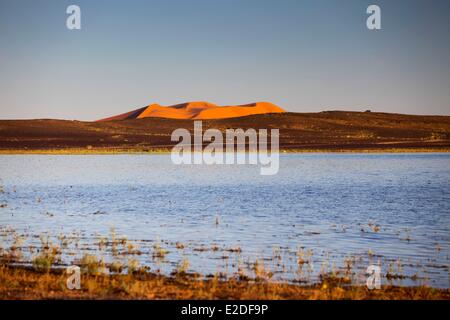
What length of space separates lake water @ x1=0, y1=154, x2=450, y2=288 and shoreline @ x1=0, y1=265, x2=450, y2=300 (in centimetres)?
121

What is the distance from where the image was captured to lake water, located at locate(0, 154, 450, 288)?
16.8m

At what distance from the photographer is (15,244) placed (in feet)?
64.0

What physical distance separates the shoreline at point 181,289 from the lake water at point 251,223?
1.21 meters

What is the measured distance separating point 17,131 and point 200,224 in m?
116

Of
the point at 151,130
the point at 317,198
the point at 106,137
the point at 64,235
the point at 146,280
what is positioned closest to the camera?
the point at 146,280

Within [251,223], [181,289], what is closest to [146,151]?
[251,223]

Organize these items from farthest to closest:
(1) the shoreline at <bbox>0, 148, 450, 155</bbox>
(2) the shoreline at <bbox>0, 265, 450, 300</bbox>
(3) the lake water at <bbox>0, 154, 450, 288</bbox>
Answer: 1. (1) the shoreline at <bbox>0, 148, 450, 155</bbox>
2. (3) the lake water at <bbox>0, 154, 450, 288</bbox>
3. (2) the shoreline at <bbox>0, 265, 450, 300</bbox>

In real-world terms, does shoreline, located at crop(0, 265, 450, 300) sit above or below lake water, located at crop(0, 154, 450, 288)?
above

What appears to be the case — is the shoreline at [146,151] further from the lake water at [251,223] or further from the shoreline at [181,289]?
the shoreline at [181,289]

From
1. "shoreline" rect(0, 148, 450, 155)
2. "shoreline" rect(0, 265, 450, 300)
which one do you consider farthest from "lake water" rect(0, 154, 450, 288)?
"shoreline" rect(0, 148, 450, 155)

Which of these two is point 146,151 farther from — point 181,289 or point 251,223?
point 181,289

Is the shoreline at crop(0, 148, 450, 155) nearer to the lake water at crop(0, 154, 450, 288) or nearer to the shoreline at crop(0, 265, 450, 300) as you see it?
the lake water at crop(0, 154, 450, 288)

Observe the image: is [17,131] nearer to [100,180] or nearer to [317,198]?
[100,180]
